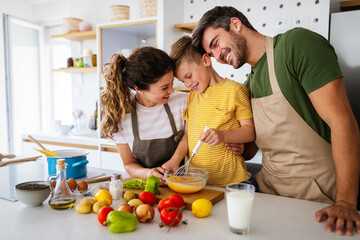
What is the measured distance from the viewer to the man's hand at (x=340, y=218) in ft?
3.13

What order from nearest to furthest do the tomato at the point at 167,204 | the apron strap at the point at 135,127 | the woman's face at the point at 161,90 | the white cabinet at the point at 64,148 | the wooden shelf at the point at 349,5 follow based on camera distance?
the tomato at the point at 167,204, the woman's face at the point at 161,90, the apron strap at the point at 135,127, the wooden shelf at the point at 349,5, the white cabinet at the point at 64,148

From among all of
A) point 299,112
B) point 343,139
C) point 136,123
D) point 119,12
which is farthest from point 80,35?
point 343,139

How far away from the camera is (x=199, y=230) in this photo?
3.24 ft

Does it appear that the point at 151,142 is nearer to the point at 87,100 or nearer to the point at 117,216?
the point at 117,216

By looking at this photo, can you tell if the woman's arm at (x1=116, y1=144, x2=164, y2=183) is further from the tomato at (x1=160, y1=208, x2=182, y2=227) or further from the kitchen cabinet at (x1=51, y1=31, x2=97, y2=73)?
the kitchen cabinet at (x1=51, y1=31, x2=97, y2=73)

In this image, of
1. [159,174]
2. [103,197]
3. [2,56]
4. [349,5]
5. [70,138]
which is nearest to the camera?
[103,197]

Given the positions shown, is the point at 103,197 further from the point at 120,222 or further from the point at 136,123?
the point at 136,123

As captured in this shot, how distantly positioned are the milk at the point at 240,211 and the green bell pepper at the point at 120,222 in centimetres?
32

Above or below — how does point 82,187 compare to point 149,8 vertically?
below

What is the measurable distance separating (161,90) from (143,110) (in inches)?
7.8

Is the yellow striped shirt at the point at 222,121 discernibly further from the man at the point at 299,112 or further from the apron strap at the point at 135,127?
the apron strap at the point at 135,127

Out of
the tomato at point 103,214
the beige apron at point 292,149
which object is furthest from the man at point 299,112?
the tomato at point 103,214

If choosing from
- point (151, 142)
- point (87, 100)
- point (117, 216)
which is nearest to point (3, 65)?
point (87, 100)

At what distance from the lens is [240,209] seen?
940 millimetres
